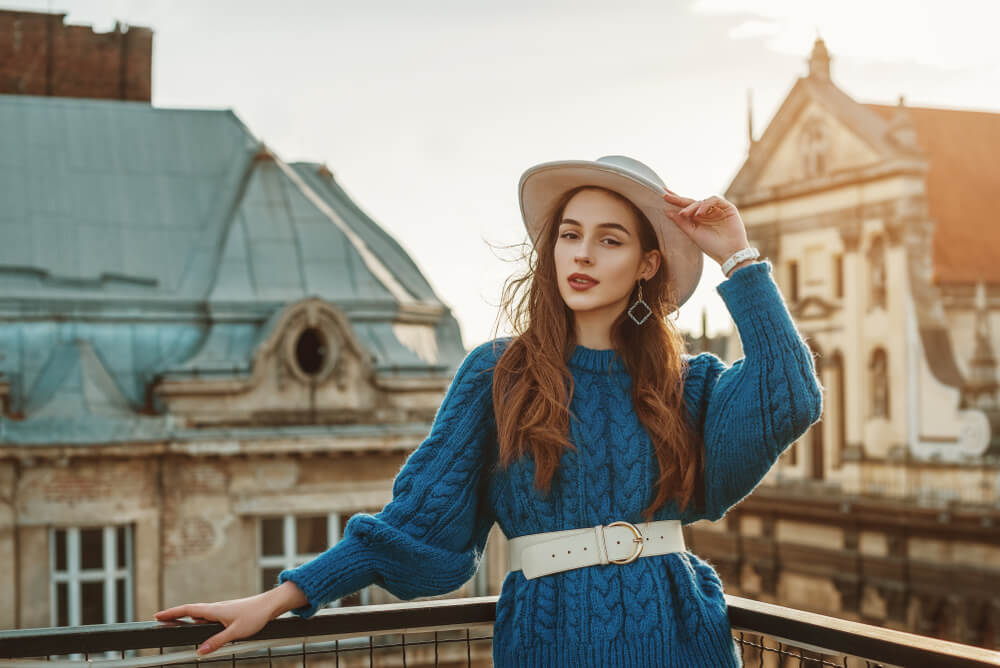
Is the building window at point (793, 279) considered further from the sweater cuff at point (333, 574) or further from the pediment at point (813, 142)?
the sweater cuff at point (333, 574)

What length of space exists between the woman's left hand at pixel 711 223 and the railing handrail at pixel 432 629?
100 centimetres

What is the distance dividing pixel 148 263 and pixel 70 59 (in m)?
7.96

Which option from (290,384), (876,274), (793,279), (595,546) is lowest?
(595,546)

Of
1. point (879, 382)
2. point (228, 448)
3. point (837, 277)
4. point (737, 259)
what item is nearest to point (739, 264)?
point (737, 259)

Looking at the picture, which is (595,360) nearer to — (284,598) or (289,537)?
(284,598)

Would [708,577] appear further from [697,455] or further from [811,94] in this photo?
[811,94]

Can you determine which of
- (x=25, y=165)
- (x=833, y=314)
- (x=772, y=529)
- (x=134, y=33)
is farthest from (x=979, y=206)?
(x=25, y=165)

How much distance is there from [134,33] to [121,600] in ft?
46.1

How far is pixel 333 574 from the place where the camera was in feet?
11.1

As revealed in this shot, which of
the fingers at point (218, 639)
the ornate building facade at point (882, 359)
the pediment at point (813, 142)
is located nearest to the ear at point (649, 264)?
the fingers at point (218, 639)

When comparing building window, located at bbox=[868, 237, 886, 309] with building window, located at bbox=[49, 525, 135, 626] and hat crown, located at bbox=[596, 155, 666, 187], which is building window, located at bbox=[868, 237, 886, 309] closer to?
building window, located at bbox=[49, 525, 135, 626]

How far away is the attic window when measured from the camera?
20.7 meters

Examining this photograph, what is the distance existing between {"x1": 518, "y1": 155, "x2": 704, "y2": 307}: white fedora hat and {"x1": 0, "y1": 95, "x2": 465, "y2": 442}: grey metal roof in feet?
54.1

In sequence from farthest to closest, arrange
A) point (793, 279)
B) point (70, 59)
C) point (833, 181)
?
point (793, 279) < point (833, 181) < point (70, 59)
